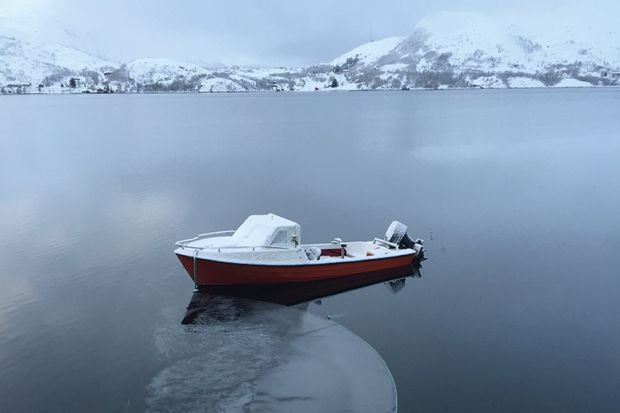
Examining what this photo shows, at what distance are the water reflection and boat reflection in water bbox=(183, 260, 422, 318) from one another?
5.31ft

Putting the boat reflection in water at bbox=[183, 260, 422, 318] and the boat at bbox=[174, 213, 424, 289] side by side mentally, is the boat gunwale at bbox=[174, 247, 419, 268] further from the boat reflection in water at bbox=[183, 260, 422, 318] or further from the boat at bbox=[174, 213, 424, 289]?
the boat reflection in water at bbox=[183, 260, 422, 318]

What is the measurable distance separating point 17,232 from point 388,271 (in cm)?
3069

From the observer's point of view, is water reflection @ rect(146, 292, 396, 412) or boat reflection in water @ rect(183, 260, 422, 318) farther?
boat reflection in water @ rect(183, 260, 422, 318)

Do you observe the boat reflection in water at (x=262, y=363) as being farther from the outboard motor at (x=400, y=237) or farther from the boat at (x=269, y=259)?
the outboard motor at (x=400, y=237)

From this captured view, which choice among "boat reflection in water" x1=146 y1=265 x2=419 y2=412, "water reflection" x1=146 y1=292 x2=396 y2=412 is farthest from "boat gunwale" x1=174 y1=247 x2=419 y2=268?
"water reflection" x1=146 y1=292 x2=396 y2=412

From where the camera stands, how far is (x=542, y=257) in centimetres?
3384

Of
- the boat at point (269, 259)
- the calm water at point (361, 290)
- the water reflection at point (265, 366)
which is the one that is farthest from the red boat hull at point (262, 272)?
the water reflection at point (265, 366)

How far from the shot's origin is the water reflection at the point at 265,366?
58.3 ft

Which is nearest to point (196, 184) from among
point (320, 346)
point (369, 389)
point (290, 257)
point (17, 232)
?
point (17, 232)

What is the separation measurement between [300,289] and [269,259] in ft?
9.47

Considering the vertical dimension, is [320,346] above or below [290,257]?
below

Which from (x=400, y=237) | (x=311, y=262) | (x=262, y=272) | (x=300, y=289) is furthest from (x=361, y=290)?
(x=262, y=272)

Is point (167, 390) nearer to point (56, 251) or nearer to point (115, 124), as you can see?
point (56, 251)

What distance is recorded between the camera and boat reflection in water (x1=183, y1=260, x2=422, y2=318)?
2775 centimetres
